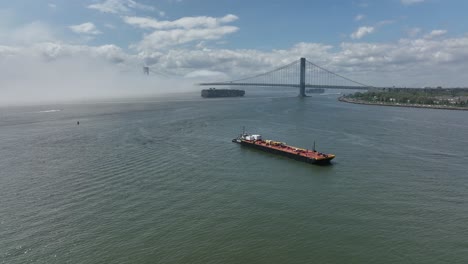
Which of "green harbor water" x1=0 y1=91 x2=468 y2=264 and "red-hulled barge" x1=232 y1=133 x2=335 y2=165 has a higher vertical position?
"red-hulled barge" x1=232 y1=133 x2=335 y2=165

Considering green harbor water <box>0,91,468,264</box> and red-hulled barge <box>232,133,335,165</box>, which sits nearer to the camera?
green harbor water <box>0,91,468,264</box>

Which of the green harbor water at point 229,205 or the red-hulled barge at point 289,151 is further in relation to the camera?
the red-hulled barge at point 289,151

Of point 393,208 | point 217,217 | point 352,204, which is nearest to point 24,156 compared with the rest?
point 217,217

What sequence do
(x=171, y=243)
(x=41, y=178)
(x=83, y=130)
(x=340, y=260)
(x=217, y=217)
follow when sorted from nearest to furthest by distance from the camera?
(x=340, y=260)
(x=171, y=243)
(x=217, y=217)
(x=41, y=178)
(x=83, y=130)

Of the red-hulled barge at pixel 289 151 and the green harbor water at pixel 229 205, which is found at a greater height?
the red-hulled barge at pixel 289 151

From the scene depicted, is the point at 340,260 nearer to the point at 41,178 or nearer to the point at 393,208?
the point at 393,208
